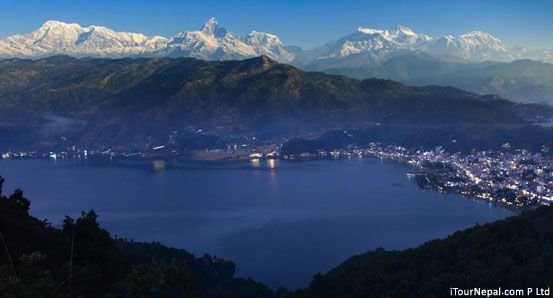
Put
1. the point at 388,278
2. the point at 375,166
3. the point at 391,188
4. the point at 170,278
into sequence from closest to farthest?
the point at 170,278
the point at 388,278
the point at 391,188
the point at 375,166

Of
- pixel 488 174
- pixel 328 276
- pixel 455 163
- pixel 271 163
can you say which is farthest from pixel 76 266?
pixel 271 163

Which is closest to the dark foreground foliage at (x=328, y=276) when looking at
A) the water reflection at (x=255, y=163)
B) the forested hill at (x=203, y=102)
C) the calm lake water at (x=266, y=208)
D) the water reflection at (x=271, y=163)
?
the calm lake water at (x=266, y=208)

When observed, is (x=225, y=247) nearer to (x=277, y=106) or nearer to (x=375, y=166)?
(x=375, y=166)

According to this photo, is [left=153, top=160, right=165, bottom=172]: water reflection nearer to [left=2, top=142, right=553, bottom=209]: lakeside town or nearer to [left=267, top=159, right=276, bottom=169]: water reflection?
[left=2, top=142, right=553, bottom=209]: lakeside town

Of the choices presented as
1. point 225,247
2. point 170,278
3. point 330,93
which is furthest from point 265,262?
point 330,93

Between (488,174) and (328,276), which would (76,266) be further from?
(488,174)

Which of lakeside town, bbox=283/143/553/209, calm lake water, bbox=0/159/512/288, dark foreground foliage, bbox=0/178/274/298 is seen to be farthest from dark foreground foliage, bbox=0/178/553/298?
lakeside town, bbox=283/143/553/209
